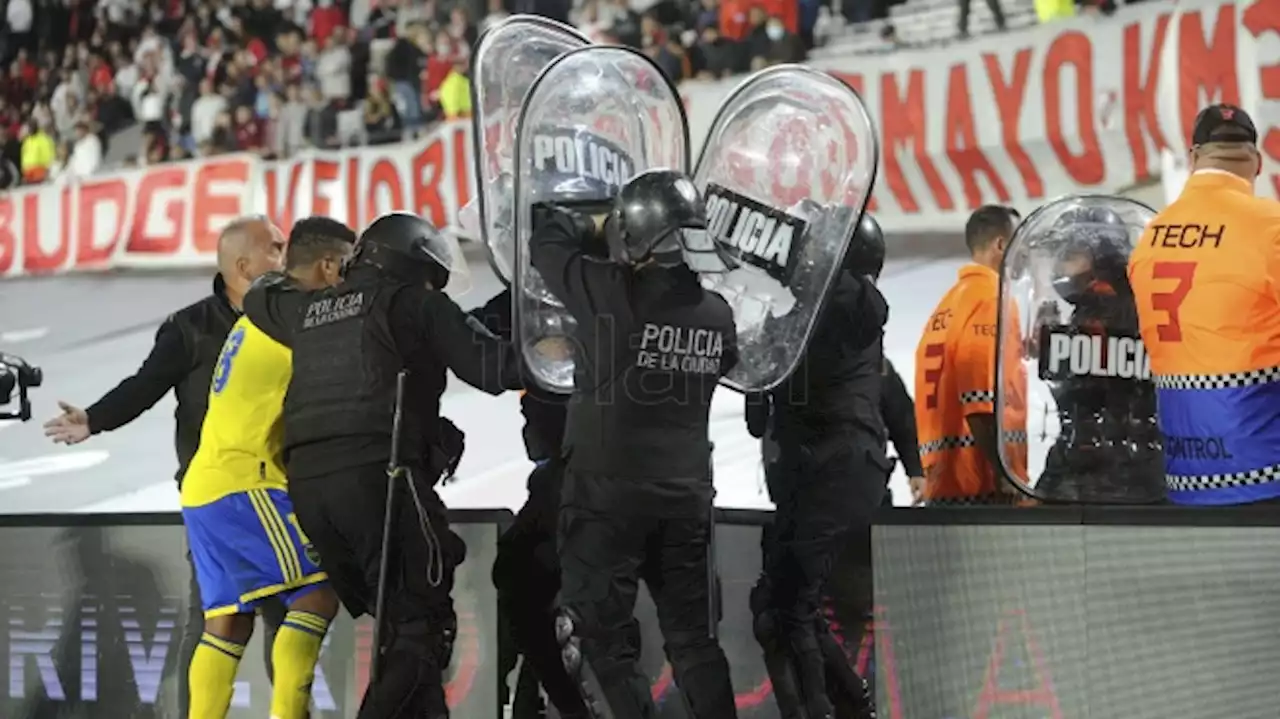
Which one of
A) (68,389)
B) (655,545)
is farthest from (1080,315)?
(68,389)

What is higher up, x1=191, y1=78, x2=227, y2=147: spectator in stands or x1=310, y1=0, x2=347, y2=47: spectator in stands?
x1=310, y1=0, x2=347, y2=47: spectator in stands

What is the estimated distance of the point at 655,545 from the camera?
4.08 m

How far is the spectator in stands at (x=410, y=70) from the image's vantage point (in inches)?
484

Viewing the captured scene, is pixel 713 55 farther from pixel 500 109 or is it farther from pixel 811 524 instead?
pixel 811 524

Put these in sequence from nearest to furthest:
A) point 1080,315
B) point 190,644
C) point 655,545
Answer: point 655,545
point 1080,315
point 190,644

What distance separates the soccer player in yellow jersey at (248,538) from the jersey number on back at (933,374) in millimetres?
1895

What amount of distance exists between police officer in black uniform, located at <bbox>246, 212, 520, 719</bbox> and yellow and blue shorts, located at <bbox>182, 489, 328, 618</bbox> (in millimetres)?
118

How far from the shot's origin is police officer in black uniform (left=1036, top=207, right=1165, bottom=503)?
4625 mm

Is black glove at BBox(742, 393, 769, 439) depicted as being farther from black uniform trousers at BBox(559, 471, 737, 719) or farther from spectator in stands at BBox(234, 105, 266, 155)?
spectator in stands at BBox(234, 105, 266, 155)

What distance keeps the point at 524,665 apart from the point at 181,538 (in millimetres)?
1138

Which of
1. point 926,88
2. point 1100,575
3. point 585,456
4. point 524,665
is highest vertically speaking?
point 926,88

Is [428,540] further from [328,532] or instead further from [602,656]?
[602,656]

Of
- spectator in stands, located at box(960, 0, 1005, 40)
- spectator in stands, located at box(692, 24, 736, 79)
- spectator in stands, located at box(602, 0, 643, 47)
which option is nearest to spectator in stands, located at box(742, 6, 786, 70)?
spectator in stands, located at box(692, 24, 736, 79)

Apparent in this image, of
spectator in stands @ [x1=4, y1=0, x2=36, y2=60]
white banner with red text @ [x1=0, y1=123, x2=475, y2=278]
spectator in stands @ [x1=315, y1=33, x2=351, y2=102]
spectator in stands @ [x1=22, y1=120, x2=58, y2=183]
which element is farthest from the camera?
spectator in stands @ [x1=4, y1=0, x2=36, y2=60]
